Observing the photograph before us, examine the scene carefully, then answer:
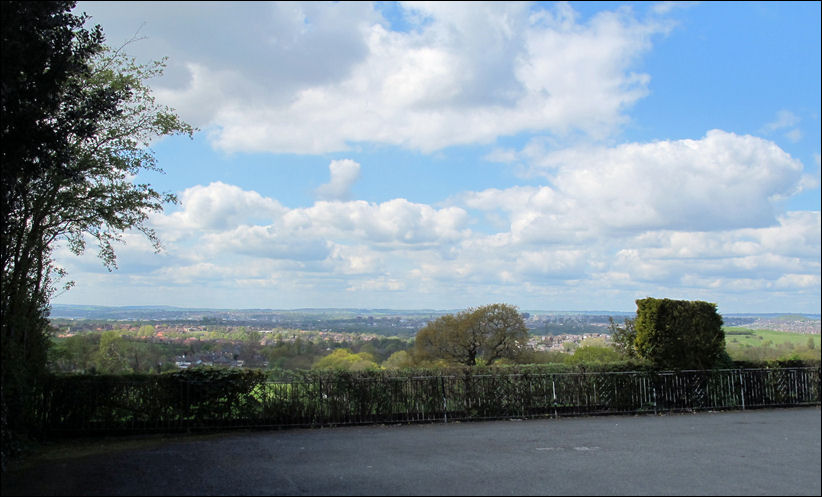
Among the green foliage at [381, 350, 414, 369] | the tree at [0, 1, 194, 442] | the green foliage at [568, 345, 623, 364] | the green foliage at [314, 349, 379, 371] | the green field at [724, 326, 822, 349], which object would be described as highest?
the tree at [0, 1, 194, 442]

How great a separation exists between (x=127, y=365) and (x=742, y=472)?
13.6m

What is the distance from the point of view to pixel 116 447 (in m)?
11.3

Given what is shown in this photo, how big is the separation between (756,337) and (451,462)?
13248 mm

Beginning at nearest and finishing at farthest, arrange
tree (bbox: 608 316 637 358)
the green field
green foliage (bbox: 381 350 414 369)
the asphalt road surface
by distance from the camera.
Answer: the asphalt road surface < the green field < tree (bbox: 608 316 637 358) < green foliage (bbox: 381 350 414 369)

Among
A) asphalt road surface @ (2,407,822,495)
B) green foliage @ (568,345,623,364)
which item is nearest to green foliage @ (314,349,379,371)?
asphalt road surface @ (2,407,822,495)

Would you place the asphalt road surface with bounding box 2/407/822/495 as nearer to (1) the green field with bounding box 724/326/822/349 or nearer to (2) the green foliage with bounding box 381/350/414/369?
(1) the green field with bounding box 724/326/822/349

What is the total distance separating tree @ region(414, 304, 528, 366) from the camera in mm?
26703

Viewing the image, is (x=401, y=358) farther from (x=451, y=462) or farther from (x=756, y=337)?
(x=451, y=462)

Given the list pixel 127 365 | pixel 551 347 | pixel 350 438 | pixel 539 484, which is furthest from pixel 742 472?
pixel 551 347

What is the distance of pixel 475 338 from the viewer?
26.8 metres

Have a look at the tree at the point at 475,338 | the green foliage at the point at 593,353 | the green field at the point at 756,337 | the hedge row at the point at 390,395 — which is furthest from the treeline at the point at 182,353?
the green field at the point at 756,337

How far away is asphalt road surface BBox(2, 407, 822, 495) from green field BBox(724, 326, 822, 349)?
348 cm

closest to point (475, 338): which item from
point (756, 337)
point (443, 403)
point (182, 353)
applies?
point (756, 337)

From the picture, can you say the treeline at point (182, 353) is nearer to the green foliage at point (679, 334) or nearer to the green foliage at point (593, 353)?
the green foliage at point (593, 353)
